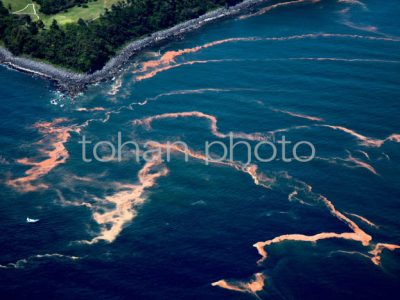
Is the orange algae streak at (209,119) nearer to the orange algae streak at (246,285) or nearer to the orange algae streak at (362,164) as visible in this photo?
the orange algae streak at (362,164)

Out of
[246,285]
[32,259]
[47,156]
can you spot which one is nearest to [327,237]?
[246,285]

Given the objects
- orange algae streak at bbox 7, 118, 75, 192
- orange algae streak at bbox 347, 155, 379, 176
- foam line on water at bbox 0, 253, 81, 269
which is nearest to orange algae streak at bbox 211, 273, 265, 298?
foam line on water at bbox 0, 253, 81, 269

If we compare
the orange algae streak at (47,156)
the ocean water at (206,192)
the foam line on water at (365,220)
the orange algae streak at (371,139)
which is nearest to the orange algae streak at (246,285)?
the ocean water at (206,192)

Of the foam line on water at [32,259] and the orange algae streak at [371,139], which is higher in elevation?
the orange algae streak at [371,139]

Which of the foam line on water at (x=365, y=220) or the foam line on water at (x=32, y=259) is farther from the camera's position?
the foam line on water at (x=365, y=220)

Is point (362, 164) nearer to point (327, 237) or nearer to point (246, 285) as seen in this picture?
point (327, 237)
